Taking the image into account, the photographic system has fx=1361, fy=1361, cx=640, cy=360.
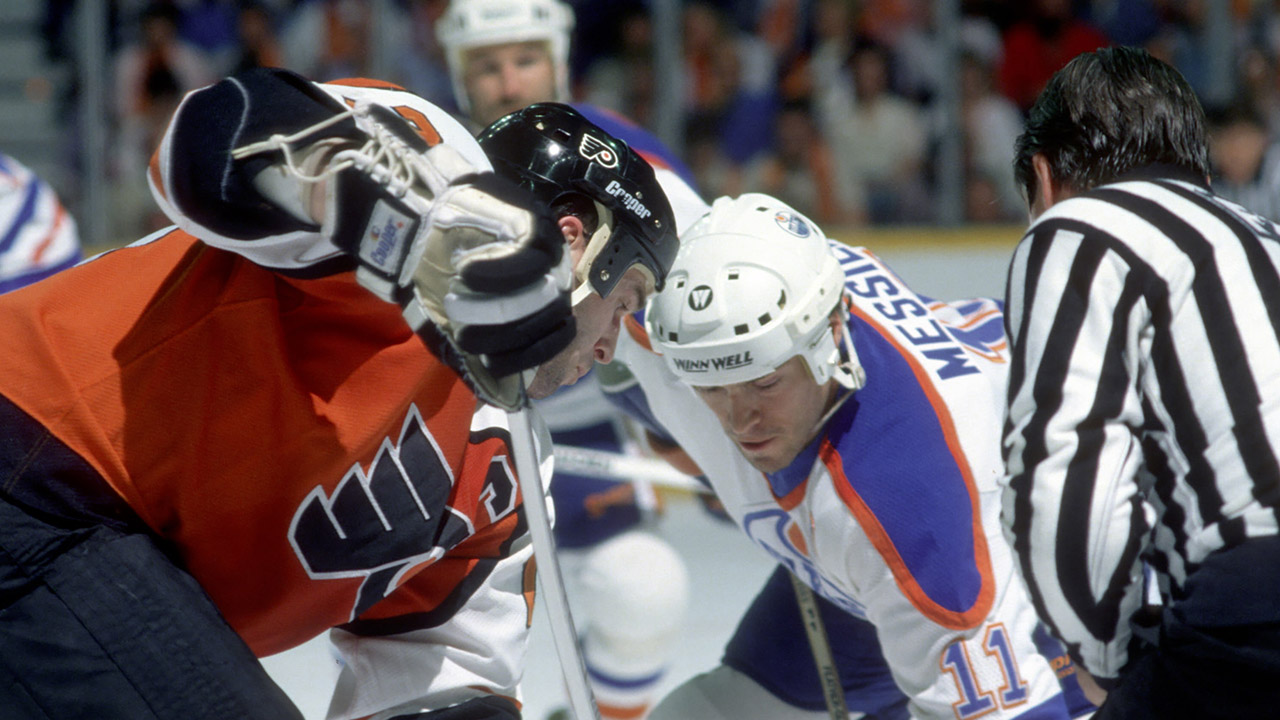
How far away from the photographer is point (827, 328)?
163 cm

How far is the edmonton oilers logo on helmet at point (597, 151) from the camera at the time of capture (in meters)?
1.49

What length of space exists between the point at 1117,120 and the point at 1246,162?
11.7ft

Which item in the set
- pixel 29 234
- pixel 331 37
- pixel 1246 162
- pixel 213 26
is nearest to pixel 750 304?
pixel 29 234

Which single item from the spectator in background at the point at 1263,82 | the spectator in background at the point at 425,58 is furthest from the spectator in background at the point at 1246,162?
the spectator in background at the point at 425,58

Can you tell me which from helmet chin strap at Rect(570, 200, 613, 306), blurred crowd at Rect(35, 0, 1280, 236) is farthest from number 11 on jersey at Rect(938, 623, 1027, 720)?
blurred crowd at Rect(35, 0, 1280, 236)

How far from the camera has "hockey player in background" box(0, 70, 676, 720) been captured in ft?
3.46

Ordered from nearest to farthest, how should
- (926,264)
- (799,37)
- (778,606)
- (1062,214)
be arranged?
(1062,214) → (778,606) → (926,264) → (799,37)

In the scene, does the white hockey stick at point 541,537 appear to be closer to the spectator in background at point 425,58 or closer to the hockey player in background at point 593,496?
the hockey player in background at point 593,496

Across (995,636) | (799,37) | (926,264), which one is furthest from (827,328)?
(799,37)

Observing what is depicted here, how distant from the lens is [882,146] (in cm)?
504

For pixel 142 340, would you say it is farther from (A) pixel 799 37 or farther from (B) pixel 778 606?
(A) pixel 799 37

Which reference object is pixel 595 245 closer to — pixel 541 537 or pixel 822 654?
pixel 541 537

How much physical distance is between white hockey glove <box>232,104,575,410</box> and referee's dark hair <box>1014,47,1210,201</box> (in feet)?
1.78

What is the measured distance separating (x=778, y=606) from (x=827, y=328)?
0.70 meters
